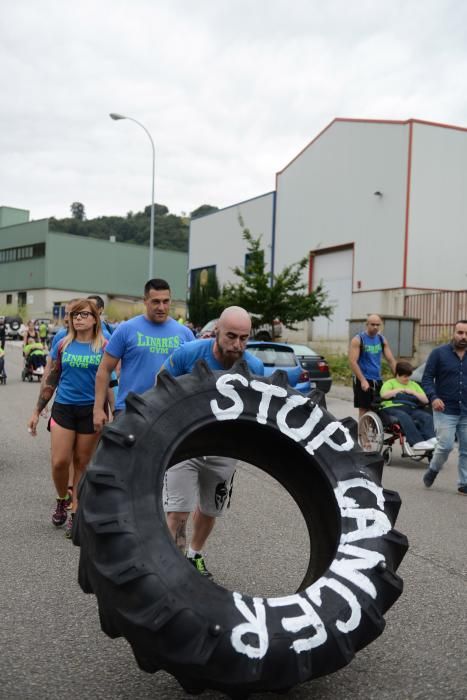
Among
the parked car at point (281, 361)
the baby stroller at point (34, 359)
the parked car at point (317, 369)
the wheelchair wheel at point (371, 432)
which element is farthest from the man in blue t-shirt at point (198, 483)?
the baby stroller at point (34, 359)

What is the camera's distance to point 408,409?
10.6 meters

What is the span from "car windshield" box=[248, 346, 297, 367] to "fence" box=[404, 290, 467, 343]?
1036 centimetres

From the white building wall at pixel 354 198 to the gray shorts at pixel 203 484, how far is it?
85.7 ft

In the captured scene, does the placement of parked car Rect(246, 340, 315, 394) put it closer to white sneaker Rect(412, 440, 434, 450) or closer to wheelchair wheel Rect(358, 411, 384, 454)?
wheelchair wheel Rect(358, 411, 384, 454)

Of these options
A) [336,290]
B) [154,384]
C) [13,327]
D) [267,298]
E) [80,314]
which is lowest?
[13,327]

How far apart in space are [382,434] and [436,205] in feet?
71.5

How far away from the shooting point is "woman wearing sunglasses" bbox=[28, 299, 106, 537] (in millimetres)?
6180

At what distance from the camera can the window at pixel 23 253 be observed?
248 ft

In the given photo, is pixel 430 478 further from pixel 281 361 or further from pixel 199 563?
pixel 281 361

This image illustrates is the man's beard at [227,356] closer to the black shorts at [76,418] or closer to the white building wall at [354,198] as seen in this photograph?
the black shorts at [76,418]

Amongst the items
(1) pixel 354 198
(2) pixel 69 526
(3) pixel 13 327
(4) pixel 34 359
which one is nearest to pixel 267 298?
(4) pixel 34 359

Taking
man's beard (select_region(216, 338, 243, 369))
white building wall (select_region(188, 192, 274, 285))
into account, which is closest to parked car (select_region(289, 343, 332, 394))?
man's beard (select_region(216, 338, 243, 369))

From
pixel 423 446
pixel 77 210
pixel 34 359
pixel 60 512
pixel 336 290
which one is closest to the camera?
pixel 60 512

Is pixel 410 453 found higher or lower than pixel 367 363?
lower
